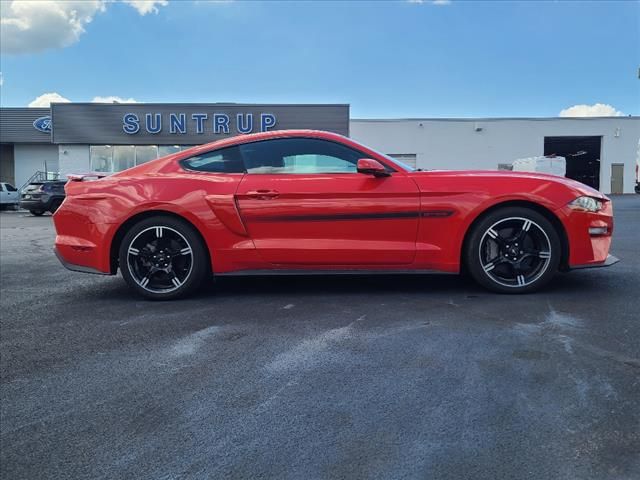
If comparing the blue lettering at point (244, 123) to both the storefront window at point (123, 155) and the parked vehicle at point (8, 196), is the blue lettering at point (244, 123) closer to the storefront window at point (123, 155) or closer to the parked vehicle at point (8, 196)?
the storefront window at point (123, 155)

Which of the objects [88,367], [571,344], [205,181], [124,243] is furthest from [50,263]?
[571,344]

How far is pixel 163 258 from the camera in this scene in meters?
4.47

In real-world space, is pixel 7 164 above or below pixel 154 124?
below

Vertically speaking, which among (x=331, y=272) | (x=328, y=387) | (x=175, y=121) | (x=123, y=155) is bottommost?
(x=328, y=387)

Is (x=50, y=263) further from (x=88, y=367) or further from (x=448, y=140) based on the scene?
(x=448, y=140)

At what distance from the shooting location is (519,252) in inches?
169

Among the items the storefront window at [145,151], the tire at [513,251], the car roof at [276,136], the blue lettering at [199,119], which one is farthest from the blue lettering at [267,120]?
the tire at [513,251]

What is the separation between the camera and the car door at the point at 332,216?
4.27 m

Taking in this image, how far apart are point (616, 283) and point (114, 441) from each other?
427 cm

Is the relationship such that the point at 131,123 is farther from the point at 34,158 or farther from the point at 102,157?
the point at 34,158

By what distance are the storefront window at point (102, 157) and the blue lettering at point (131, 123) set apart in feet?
4.77

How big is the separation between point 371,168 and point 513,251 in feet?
4.39

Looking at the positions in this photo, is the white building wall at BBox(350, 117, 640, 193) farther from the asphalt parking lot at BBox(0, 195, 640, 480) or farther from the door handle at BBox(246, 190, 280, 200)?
the asphalt parking lot at BBox(0, 195, 640, 480)

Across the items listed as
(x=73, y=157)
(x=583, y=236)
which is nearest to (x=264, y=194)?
(x=583, y=236)
